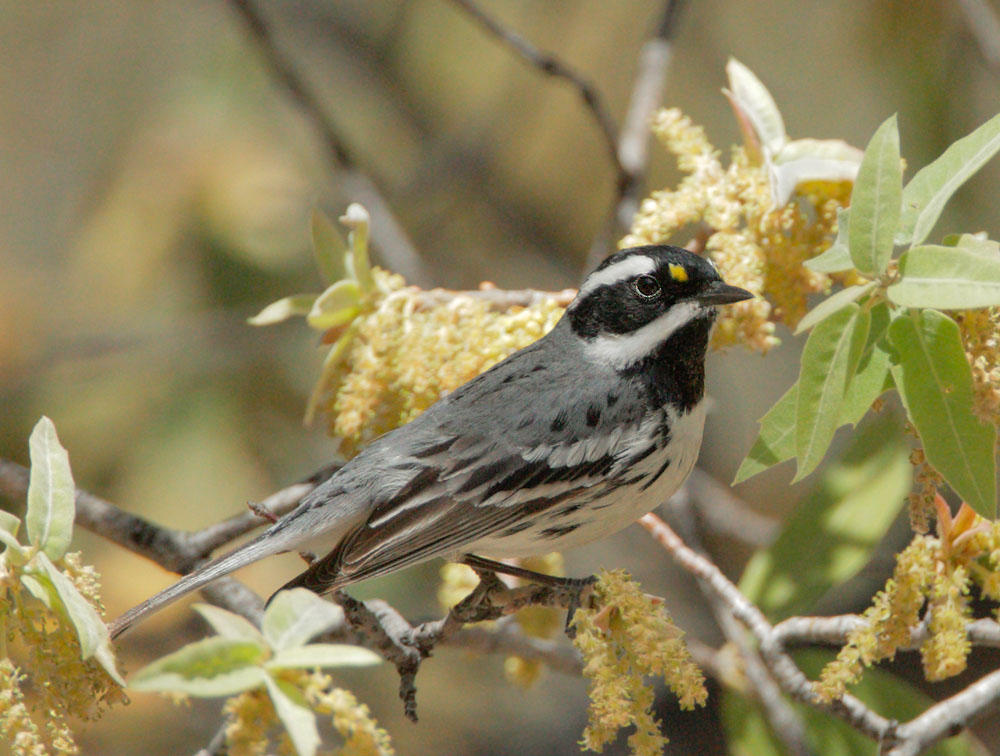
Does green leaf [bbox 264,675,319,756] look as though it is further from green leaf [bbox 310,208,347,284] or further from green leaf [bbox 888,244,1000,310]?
green leaf [bbox 310,208,347,284]

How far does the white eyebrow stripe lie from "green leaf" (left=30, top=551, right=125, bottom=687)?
3.76 ft

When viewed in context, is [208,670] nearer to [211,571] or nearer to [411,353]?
[211,571]

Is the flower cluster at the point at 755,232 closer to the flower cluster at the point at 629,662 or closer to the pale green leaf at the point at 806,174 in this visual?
the pale green leaf at the point at 806,174

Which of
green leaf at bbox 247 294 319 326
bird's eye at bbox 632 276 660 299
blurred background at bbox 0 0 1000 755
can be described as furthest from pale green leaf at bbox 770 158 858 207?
blurred background at bbox 0 0 1000 755

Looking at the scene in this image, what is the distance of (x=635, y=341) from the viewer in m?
2.11

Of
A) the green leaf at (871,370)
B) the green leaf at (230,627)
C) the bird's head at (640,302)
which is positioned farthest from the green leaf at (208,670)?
the bird's head at (640,302)

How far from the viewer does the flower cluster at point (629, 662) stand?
1.36m

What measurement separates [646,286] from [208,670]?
1.21 m

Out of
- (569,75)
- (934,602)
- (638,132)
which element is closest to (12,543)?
(934,602)

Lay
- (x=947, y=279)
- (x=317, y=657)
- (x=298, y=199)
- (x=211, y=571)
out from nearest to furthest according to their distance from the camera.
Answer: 1. (x=317, y=657)
2. (x=947, y=279)
3. (x=211, y=571)
4. (x=298, y=199)

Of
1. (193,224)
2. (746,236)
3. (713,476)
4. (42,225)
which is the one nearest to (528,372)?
(746,236)

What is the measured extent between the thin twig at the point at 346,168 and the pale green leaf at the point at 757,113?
1369 millimetres

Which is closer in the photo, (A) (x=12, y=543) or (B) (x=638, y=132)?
(A) (x=12, y=543)

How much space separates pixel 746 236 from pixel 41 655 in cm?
138
